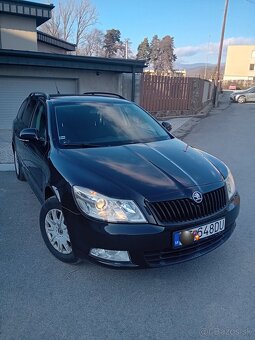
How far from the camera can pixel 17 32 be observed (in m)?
13.6

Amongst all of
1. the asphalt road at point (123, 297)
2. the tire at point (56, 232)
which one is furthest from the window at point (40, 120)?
the asphalt road at point (123, 297)

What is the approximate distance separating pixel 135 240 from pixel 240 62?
277 ft

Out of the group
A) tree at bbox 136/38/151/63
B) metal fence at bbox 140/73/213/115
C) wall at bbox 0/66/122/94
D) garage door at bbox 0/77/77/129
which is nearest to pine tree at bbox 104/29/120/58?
tree at bbox 136/38/151/63

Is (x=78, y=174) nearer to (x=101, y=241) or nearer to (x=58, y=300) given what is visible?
(x=101, y=241)

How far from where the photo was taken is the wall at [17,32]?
13344 millimetres

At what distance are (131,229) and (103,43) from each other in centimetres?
6360

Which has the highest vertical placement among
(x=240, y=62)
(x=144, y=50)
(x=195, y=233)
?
(x=144, y=50)

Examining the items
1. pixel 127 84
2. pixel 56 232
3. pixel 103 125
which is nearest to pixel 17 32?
pixel 127 84

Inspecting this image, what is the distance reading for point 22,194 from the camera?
5.03m

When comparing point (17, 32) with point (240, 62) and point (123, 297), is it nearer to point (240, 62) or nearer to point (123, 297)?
point (123, 297)

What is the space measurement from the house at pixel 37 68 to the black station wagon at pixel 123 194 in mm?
8259

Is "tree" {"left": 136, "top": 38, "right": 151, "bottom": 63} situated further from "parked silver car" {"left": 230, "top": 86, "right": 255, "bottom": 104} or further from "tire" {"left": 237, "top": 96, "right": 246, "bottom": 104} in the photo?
"tire" {"left": 237, "top": 96, "right": 246, "bottom": 104}

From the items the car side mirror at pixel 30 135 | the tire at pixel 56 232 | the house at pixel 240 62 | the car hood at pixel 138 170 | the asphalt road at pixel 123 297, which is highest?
the house at pixel 240 62

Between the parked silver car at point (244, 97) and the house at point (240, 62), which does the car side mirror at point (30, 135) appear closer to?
the parked silver car at point (244, 97)
